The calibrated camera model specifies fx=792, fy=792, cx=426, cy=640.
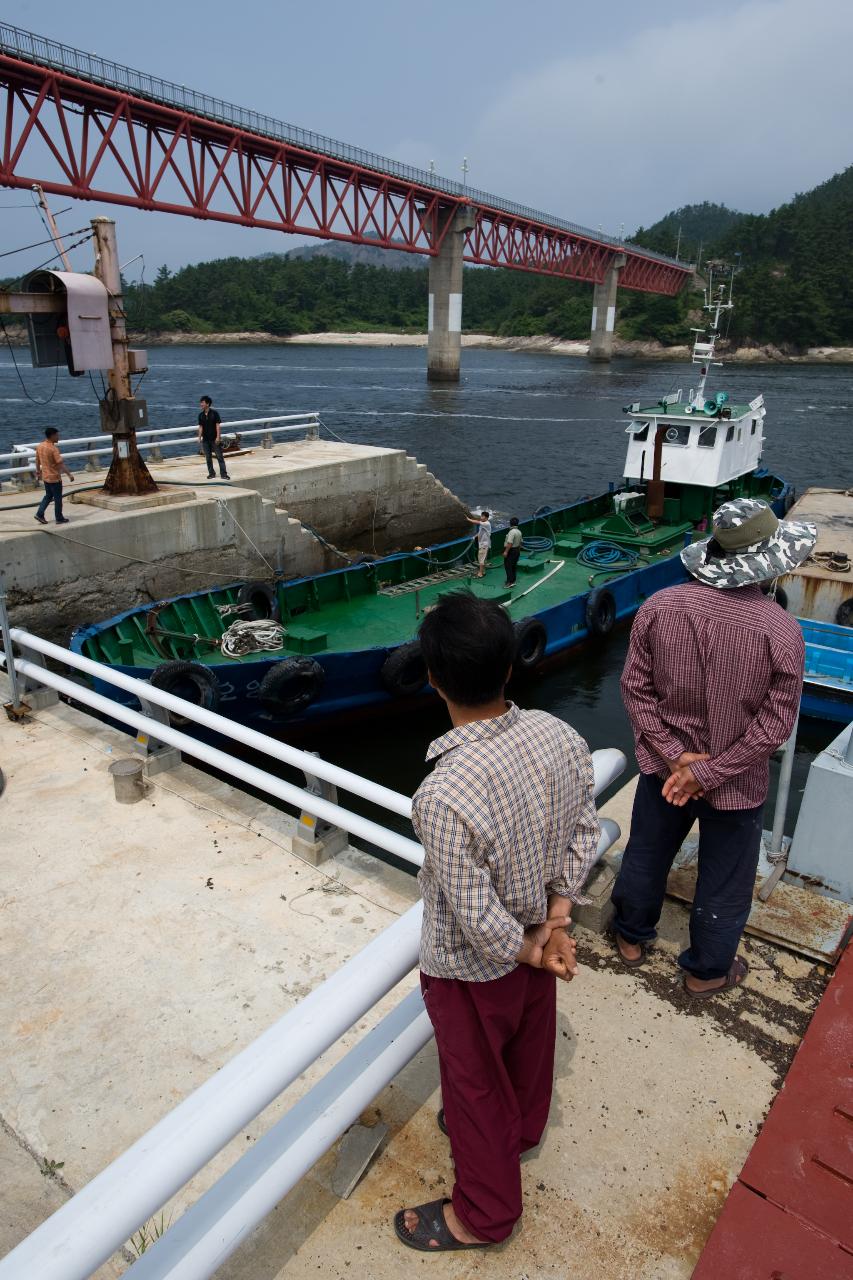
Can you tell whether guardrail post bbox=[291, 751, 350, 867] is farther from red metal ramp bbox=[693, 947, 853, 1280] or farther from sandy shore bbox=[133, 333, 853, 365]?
sandy shore bbox=[133, 333, 853, 365]

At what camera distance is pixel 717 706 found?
2.81m

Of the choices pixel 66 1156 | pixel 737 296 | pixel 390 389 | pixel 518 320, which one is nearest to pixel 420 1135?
pixel 66 1156

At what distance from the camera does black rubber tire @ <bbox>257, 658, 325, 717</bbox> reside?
1013cm

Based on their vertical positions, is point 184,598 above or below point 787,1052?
below

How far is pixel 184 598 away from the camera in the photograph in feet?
38.3

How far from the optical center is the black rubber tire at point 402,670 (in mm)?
11117

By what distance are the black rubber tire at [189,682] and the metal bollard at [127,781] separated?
4480 mm

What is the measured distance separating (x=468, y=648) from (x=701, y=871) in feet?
5.72

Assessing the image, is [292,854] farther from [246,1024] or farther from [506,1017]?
[506,1017]

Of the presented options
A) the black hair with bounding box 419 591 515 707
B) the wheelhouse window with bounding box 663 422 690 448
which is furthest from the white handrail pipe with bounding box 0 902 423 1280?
the wheelhouse window with bounding box 663 422 690 448

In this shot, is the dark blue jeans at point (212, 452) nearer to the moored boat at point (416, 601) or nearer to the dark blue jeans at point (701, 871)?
the moored boat at point (416, 601)

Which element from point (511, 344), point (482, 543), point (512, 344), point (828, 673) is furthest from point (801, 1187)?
point (511, 344)

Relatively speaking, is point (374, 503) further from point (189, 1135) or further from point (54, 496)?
point (189, 1135)

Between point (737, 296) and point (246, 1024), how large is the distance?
10143 centimetres
